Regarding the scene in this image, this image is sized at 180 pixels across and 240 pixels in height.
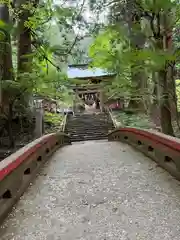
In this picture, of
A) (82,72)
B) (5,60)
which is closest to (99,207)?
(5,60)

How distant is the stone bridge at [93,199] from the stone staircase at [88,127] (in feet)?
41.0

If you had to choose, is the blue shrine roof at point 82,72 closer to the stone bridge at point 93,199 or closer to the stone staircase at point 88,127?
the stone staircase at point 88,127

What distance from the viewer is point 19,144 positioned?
11961mm

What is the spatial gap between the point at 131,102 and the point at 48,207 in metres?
18.0

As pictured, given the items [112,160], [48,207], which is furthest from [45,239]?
[112,160]

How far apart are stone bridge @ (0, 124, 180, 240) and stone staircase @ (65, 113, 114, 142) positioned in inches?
492

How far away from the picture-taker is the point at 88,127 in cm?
1998

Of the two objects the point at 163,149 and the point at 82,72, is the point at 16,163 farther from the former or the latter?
the point at 82,72

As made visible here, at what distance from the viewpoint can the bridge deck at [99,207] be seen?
2656mm

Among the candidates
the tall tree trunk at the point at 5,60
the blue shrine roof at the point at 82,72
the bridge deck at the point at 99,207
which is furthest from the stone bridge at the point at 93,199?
the blue shrine roof at the point at 82,72

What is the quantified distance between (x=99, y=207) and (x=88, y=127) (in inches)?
660

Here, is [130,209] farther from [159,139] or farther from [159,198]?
[159,139]

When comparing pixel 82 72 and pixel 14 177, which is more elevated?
pixel 82 72

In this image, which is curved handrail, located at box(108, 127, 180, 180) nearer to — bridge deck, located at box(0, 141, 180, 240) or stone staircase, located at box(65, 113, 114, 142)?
bridge deck, located at box(0, 141, 180, 240)
